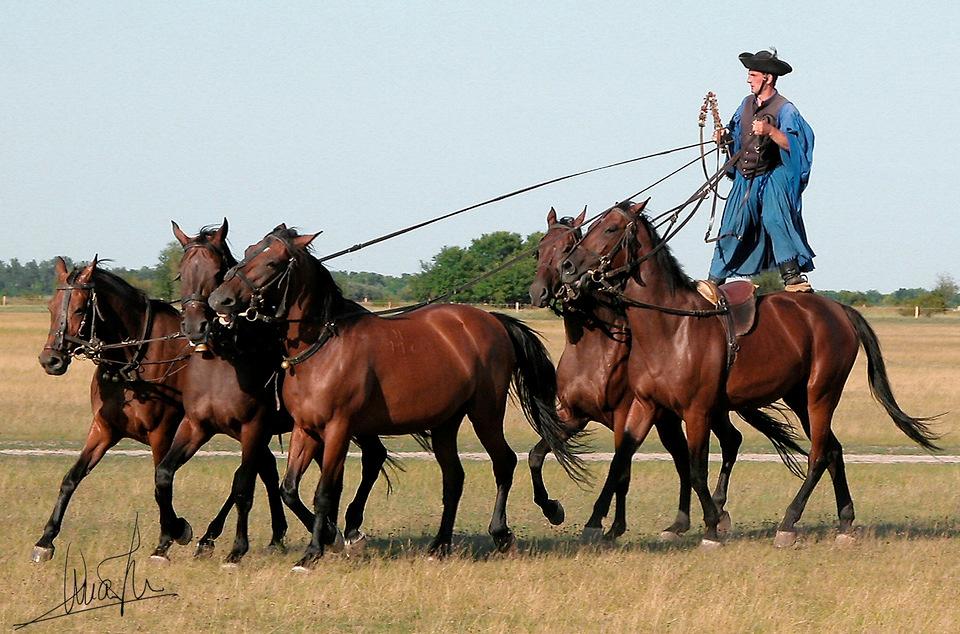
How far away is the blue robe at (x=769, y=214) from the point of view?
11773 mm

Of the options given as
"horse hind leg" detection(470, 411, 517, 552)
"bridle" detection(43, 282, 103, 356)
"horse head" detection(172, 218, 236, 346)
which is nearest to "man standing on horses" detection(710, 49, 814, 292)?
"horse hind leg" detection(470, 411, 517, 552)

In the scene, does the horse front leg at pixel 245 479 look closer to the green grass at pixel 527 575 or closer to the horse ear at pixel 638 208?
the green grass at pixel 527 575

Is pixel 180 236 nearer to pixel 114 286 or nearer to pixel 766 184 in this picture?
pixel 114 286

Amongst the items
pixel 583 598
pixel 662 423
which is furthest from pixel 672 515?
pixel 583 598

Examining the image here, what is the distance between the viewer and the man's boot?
1194 centimetres

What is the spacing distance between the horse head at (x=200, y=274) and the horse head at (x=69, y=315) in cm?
80

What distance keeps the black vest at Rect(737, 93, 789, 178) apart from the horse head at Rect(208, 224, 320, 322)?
12.8 ft

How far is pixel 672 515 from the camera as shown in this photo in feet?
44.7

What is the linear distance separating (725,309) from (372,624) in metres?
4.25

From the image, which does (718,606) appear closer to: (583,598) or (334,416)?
(583,598)

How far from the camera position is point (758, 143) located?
1176 cm

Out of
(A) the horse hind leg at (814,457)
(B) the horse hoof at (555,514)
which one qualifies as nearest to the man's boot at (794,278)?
(A) the horse hind leg at (814,457)

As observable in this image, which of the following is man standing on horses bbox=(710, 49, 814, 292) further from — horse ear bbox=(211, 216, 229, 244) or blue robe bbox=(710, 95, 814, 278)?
horse ear bbox=(211, 216, 229, 244)

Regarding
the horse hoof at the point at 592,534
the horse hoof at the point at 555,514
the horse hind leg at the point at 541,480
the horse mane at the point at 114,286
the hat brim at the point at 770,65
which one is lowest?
the horse hoof at the point at 592,534
